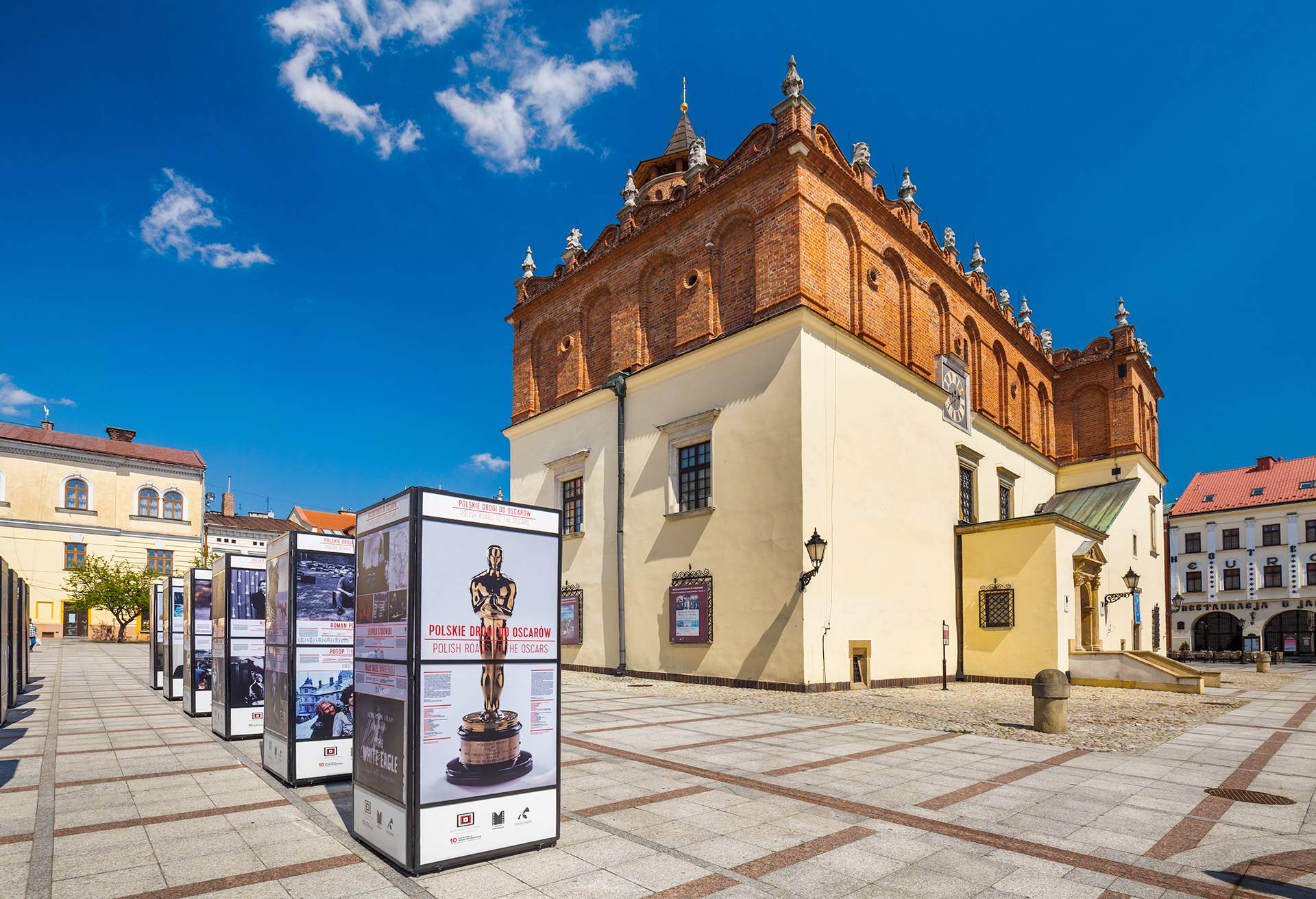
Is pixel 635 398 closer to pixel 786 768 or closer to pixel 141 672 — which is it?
pixel 786 768

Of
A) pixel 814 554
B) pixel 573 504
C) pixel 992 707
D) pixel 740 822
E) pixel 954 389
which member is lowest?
pixel 992 707

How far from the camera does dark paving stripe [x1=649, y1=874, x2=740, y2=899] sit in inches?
190

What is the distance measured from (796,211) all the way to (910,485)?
27.1ft

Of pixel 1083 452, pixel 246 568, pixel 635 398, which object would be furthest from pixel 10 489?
pixel 1083 452

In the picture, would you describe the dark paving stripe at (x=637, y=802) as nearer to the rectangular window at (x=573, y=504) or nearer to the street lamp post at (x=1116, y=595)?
the rectangular window at (x=573, y=504)

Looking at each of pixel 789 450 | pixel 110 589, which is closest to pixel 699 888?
pixel 789 450

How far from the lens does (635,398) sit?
2264cm

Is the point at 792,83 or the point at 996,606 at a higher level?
the point at 792,83

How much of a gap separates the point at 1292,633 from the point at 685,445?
5113 centimetres

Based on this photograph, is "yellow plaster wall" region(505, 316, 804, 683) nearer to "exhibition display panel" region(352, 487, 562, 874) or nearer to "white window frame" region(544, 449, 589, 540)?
"white window frame" region(544, 449, 589, 540)

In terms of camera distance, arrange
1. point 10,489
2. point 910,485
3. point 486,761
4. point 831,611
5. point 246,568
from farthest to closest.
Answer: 1. point 10,489
2. point 910,485
3. point 831,611
4. point 246,568
5. point 486,761

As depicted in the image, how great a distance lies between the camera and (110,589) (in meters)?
42.8

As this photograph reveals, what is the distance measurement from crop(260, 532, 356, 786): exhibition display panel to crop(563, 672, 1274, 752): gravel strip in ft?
27.2

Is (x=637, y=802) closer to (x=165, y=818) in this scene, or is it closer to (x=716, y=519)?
(x=165, y=818)
